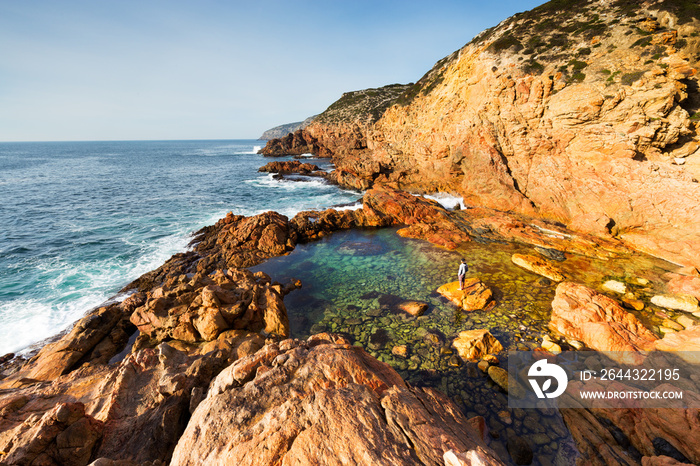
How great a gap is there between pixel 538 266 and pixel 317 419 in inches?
751

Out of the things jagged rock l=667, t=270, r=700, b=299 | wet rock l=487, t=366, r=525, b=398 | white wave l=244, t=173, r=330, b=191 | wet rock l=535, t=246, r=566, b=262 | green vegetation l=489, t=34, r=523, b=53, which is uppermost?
green vegetation l=489, t=34, r=523, b=53

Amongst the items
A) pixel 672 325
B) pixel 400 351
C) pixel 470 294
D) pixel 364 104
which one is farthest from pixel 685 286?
pixel 364 104

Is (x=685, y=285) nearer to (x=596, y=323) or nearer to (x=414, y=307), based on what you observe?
(x=596, y=323)

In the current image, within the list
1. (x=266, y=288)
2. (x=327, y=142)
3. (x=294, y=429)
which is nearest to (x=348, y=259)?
(x=266, y=288)

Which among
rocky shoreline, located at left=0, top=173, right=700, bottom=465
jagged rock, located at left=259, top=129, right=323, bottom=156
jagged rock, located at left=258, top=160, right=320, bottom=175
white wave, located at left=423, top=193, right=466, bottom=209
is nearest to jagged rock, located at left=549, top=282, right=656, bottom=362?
rocky shoreline, located at left=0, top=173, right=700, bottom=465

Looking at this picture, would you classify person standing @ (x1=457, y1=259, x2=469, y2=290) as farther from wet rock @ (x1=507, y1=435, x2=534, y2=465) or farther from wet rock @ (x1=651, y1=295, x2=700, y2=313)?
wet rock @ (x1=651, y1=295, x2=700, y2=313)

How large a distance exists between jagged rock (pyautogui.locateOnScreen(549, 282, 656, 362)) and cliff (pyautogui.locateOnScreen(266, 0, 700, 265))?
37.0 feet

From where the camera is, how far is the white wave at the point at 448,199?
3362 cm

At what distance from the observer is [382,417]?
17.6ft

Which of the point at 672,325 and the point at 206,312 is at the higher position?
the point at 206,312

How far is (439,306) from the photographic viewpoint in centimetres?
1530

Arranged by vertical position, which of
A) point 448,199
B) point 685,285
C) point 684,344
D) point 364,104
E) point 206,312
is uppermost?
point 364,104

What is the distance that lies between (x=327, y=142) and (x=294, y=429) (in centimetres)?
9809

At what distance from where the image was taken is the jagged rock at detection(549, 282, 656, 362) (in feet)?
36.6
